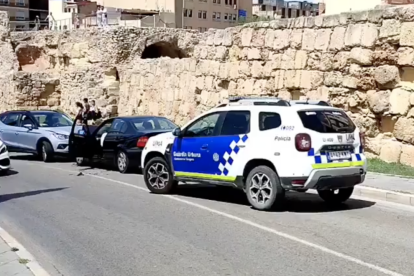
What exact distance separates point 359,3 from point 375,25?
261 inches

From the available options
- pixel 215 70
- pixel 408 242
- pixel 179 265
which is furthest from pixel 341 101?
pixel 179 265

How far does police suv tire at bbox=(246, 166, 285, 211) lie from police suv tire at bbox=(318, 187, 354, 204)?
145 cm

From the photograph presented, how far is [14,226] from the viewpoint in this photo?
970cm

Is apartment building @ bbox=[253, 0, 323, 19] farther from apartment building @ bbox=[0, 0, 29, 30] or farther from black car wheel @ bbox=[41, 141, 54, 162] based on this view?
black car wheel @ bbox=[41, 141, 54, 162]

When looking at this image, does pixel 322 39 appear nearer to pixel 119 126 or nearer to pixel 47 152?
pixel 119 126

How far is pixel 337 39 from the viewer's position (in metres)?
17.0

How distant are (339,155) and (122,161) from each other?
25.3 ft

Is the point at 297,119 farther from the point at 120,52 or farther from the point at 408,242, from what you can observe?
the point at 120,52

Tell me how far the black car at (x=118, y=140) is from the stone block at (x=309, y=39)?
4.31 meters

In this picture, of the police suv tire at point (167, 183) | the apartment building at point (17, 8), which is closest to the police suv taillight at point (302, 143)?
the police suv tire at point (167, 183)

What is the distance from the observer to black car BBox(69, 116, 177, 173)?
16516mm

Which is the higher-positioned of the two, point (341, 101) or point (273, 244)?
point (341, 101)

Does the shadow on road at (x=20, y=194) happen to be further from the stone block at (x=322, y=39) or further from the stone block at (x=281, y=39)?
the stone block at (x=281, y=39)

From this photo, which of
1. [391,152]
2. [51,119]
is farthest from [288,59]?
[51,119]
